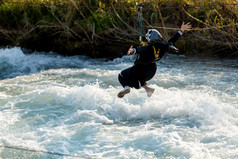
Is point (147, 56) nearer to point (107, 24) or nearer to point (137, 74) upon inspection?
point (137, 74)

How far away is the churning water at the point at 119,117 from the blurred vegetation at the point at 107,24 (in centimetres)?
180

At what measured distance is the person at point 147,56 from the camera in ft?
18.9

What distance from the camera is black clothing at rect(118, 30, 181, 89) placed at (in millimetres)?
5762

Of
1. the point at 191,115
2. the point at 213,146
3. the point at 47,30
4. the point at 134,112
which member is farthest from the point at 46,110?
the point at 47,30

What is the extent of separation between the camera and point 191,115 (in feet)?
19.5

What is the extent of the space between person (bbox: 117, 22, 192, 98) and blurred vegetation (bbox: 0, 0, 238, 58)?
4.62m

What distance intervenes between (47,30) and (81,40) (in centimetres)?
127

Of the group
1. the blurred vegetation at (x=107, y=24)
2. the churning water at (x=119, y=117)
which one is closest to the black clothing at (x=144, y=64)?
the churning water at (x=119, y=117)

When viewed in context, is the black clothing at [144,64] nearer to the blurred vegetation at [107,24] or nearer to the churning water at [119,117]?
the churning water at [119,117]

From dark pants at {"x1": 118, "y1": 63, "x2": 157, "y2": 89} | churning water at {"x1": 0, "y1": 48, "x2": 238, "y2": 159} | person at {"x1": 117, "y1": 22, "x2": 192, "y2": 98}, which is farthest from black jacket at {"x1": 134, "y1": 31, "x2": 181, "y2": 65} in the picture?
churning water at {"x1": 0, "y1": 48, "x2": 238, "y2": 159}

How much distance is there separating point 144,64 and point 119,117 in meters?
1.01

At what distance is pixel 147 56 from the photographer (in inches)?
228

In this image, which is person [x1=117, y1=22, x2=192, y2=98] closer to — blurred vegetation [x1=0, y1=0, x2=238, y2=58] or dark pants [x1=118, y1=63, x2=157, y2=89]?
dark pants [x1=118, y1=63, x2=157, y2=89]

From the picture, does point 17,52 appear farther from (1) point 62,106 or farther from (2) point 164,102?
(2) point 164,102
